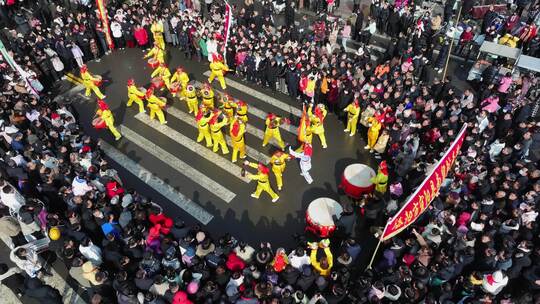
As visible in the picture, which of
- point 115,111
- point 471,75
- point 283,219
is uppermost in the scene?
point 471,75

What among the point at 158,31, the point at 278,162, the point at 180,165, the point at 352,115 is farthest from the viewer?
the point at 158,31

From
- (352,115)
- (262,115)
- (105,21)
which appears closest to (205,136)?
(262,115)

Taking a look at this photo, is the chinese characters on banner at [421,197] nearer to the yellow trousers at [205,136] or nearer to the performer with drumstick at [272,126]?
the performer with drumstick at [272,126]

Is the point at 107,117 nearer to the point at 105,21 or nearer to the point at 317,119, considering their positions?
the point at 105,21

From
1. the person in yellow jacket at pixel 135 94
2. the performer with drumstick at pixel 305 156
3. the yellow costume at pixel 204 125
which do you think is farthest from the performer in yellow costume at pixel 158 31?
the performer with drumstick at pixel 305 156

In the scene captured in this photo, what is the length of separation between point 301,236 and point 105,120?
824 centimetres

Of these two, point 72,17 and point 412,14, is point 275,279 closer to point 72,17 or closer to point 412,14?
point 412,14

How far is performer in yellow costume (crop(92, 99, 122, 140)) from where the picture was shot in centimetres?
1393

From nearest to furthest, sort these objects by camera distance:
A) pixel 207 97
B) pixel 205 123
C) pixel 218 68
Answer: pixel 205 123 → pixel 207 97 → pixel 218 68

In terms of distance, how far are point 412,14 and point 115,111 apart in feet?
45.4

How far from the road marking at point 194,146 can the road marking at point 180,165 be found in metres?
0.66

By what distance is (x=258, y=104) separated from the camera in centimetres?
1653

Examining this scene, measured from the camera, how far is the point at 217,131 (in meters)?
13.4

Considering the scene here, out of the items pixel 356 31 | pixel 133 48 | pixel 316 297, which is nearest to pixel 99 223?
pixel 316 297
